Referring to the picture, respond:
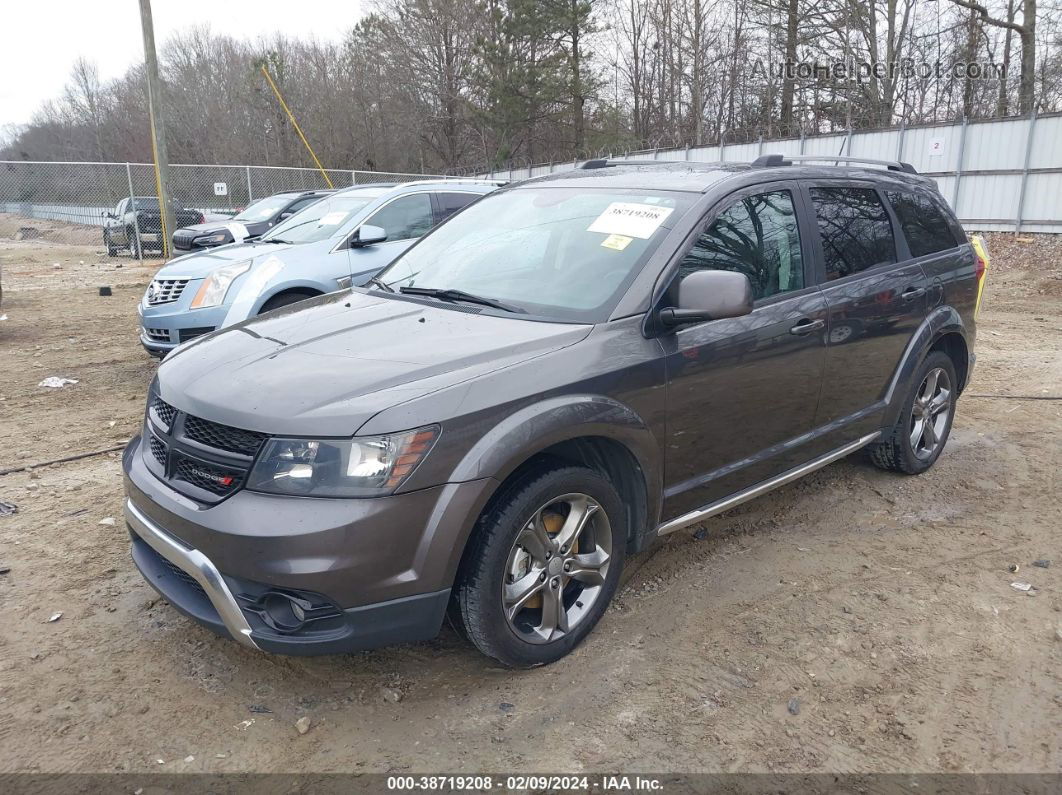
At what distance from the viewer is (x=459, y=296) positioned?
3.45 m

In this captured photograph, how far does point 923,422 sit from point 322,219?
5683mm

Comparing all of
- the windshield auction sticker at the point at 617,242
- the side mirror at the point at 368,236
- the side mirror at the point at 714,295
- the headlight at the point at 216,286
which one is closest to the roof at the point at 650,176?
the windshield auction sticker at the point at 617,242

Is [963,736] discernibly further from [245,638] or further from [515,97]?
[515,97]

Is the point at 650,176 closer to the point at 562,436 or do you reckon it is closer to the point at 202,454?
the point at 562,436

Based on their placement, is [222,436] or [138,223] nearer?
[222,436]

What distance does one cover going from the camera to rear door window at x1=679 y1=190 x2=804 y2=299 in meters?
3.39

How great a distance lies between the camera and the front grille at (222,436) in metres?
2.53

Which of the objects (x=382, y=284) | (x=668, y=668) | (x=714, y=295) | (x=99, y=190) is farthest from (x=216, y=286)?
(x=99, y=190)

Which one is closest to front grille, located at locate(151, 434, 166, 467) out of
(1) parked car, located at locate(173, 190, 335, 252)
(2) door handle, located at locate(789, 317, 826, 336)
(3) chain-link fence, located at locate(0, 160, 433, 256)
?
(2) door handle, located at locate(789, 317, 826, 336)

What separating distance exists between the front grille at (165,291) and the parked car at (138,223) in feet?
47.1

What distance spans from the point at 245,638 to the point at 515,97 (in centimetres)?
3621

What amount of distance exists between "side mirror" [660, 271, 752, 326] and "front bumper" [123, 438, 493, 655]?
3.62ft

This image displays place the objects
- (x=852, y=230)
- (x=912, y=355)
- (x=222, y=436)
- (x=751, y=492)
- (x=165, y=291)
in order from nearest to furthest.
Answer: (x=222, y=436), (x=751, y=492), (x=852, y=230), (x=912, y=355), (x=165, y=291)

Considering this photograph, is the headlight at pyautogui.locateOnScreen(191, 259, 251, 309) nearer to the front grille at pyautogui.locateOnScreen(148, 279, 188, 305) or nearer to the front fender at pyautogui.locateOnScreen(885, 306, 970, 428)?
the front grille at pyautogui.locateOnScreen(148, 279, 188, 305)
